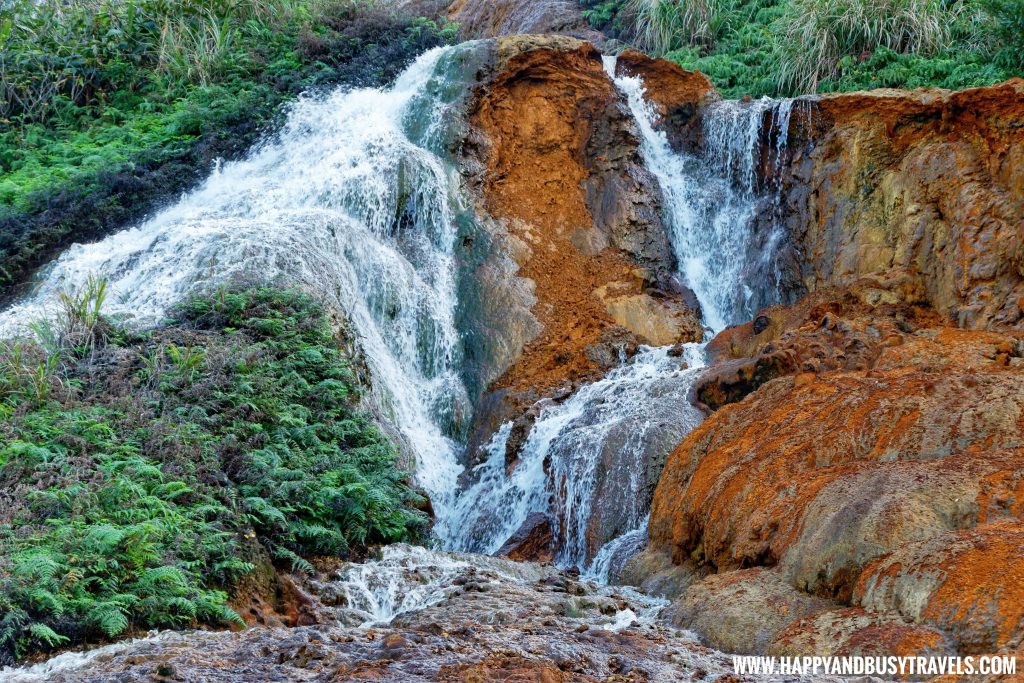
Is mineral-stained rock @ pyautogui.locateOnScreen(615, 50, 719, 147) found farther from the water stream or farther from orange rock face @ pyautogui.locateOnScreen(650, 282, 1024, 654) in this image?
orange rock face @ pyautogui.locateOnScreen(650, 282, 1024, 654)

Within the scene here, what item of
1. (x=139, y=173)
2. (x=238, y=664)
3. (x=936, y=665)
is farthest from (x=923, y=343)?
(x=139, y=173)

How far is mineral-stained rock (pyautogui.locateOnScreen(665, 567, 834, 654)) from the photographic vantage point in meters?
6.58

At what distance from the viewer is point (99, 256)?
580 inches

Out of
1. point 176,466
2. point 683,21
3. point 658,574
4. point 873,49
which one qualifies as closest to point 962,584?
point 658,574

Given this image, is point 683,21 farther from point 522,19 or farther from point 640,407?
point 640,407

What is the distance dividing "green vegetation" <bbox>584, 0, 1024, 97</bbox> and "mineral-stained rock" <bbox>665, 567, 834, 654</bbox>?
12.5 meters

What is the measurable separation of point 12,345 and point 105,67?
12.8 m

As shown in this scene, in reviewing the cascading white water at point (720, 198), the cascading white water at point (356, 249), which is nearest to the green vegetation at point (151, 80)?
the cascading white water at point (356, 249)

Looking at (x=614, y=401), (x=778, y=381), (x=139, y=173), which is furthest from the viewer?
A: (x=139, y=173)

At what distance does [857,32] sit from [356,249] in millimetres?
10279

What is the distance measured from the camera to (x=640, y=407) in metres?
11.8

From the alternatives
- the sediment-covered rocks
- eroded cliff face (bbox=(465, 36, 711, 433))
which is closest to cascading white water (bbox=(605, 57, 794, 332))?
eroded cliff face (bbox=(465, 36, 711, 433))

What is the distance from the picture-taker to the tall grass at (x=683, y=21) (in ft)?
74.4

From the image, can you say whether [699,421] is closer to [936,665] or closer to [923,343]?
[923,343]
